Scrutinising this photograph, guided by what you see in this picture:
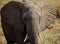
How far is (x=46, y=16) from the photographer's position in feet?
26.1

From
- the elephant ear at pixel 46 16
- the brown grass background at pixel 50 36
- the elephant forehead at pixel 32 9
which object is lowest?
the brown grass background at pixel 50 36

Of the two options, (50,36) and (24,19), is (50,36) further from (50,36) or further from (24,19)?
(24,19)

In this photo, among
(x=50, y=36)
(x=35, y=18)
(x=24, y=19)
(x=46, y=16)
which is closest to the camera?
(x=35, y=18)

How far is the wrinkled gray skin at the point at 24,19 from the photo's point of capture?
702 centimetres

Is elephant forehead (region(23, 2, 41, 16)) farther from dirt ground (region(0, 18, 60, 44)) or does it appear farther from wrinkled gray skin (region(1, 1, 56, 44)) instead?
dirt ground (region(0, 18, 60, 44))

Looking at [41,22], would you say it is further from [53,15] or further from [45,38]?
[45,38]

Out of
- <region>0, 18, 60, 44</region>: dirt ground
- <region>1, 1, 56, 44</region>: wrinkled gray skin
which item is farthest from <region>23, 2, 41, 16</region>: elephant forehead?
<region>0, 18, 60, 44</region>: dirt ground

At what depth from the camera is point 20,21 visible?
7461 mm

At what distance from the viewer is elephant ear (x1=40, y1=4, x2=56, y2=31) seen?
7.75m

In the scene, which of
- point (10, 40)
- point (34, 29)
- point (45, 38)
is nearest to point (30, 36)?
point (34, 29)

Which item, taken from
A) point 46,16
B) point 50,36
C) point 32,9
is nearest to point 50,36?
point 50,36


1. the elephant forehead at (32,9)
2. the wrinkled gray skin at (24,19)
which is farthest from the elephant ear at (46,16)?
the elephant forehead at (32,9)

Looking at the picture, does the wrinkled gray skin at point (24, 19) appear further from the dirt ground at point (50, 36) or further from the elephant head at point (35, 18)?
the dirt ground at point (50, 36)

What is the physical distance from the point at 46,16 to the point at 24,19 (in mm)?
828
